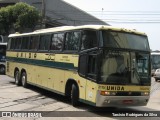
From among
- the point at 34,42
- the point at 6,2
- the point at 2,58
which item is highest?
the point at 6,2

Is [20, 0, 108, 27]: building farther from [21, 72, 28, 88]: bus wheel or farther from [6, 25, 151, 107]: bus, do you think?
[6, 25, 151, 107]: bus

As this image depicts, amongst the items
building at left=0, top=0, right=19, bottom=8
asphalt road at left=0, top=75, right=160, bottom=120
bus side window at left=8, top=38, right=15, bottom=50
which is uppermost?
building at left=0, top=0, right=19, bottom=8

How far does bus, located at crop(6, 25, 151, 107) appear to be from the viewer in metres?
13.5

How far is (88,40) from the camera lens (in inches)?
568

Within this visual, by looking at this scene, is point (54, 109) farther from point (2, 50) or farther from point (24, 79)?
point (2, 50)

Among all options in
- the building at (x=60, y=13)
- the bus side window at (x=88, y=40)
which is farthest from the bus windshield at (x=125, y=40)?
the building at (x=60, y=13)

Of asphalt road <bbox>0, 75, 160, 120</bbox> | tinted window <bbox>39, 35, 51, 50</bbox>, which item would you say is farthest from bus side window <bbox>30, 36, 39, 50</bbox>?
asphalt road <bbox>0, 75, 160, 120</bbox>

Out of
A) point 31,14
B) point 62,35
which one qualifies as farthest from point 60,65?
point 31,14

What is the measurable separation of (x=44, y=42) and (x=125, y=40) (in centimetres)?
565

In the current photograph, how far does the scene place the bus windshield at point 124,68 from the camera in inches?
532

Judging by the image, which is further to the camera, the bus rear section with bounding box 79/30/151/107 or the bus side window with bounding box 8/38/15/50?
the bus side window with bounding box 8/38/15/50

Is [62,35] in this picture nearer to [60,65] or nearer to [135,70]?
[60,65]

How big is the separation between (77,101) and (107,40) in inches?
109

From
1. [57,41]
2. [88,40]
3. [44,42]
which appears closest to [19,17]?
[44,42]
